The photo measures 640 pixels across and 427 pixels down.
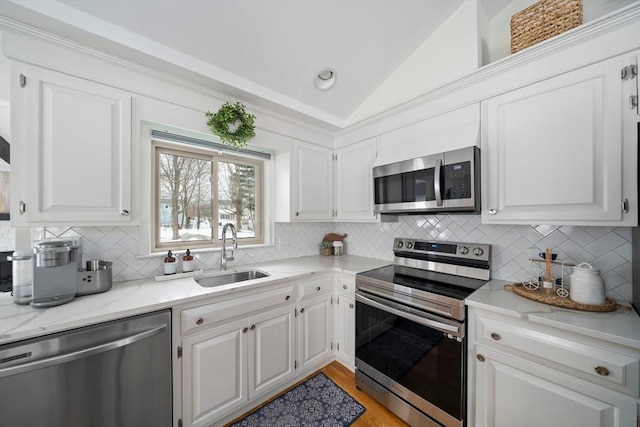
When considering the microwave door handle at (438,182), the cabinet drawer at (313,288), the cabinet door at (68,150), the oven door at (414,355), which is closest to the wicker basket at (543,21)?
the microwave door handle at (438,182)

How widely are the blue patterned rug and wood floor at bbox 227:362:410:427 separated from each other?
0.13 feet

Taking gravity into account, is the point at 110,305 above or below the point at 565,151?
below

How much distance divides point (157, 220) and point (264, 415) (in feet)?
5.64

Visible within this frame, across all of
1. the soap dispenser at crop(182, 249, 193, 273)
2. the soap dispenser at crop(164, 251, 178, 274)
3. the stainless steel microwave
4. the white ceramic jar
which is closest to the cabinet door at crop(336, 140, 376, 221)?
the stainless steel microwave

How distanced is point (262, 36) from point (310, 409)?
2774mm

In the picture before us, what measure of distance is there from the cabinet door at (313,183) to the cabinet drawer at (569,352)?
1.70 metres

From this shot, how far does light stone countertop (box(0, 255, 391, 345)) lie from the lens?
1030mm

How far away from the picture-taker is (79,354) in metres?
1.09

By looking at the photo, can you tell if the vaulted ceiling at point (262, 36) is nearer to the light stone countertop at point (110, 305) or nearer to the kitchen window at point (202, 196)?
the kitchen window at point (202, 196)

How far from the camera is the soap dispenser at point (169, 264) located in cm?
179

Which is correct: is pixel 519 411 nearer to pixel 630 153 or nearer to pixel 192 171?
pixel 630 153

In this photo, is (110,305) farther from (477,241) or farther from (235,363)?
(477,241)

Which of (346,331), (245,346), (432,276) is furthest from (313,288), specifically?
(432,276)

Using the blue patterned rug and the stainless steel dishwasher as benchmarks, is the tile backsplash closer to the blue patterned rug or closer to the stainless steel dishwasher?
the stainless steel dishwasher
